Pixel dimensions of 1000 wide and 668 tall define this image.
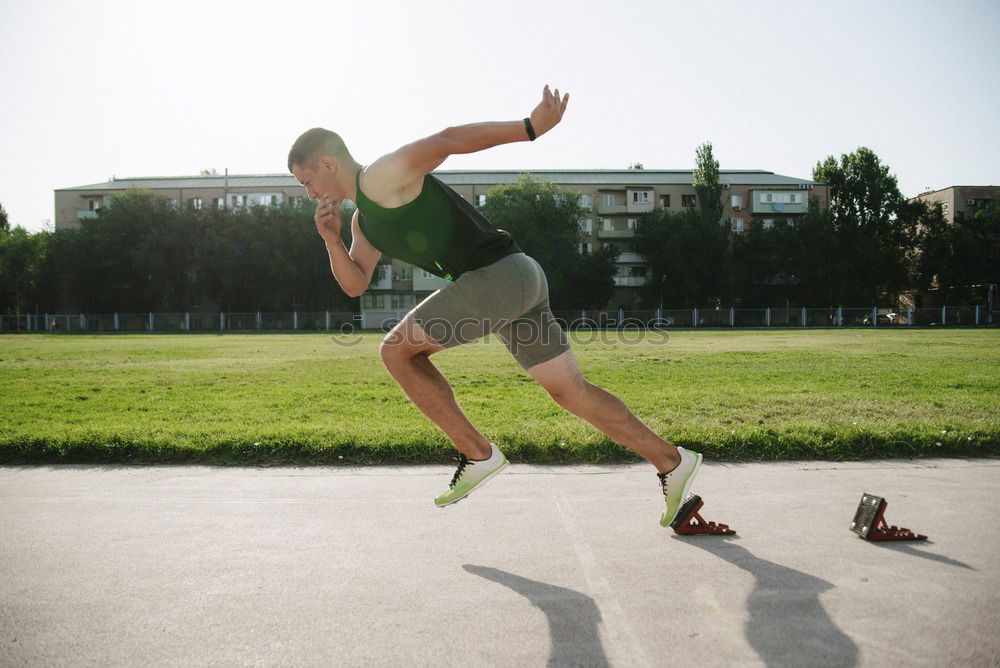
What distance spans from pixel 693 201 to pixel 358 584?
70.4 meters

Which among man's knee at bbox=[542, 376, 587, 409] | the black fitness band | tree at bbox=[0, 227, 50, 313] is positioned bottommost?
man's knee at bbox=[542, 376, 587, 409]

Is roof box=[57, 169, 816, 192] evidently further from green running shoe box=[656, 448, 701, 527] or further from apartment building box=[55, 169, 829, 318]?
green running shoe box=[656, 448, 701, 527]

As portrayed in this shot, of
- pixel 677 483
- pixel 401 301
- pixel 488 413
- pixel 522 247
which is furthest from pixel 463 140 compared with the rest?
pixel 401 301

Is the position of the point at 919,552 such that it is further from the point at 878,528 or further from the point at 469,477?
the point at 469,477

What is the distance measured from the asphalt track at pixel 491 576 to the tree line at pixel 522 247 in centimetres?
4930

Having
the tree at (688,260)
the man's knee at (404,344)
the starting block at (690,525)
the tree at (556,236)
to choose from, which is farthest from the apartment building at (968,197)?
the man's knee at (404,344)

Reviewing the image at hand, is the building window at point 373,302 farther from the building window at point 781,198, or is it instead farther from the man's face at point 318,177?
the man's face at point 318,177

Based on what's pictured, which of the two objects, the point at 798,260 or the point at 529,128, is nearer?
the point at 529,128

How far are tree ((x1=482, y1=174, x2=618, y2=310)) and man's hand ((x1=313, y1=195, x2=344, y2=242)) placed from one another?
49559 mm

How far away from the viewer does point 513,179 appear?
6806 centimetres

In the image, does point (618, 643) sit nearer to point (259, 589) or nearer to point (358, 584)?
point (358, 584)

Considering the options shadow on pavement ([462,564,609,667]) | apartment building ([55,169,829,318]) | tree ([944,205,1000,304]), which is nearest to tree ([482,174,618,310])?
apartment building ([55,169,829,318])

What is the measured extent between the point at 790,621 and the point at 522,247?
169 ft

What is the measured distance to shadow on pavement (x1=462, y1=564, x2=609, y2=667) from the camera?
1883mm
